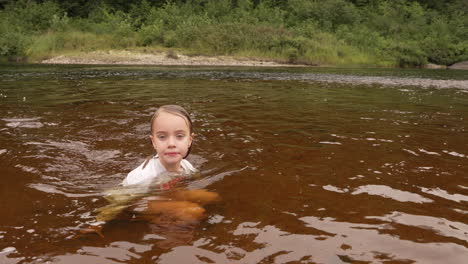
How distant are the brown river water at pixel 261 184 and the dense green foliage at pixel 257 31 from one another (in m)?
25.5

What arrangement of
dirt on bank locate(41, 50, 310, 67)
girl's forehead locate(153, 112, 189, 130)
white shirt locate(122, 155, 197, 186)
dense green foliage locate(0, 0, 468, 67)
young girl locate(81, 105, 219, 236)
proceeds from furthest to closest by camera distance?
dense green foliage locate(0, 0, 468, 67)
dirt on bank locate(41, 50, 310, 67)
white shirt locate(122, 155, 197, 186)
girl's forehead locate(153, 112, 189, 130)
young girl locate(81, 105, 219, 236)

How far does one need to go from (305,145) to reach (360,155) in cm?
82

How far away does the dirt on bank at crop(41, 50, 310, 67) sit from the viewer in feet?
96.4

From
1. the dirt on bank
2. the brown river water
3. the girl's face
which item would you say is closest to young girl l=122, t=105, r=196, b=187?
the girl's face

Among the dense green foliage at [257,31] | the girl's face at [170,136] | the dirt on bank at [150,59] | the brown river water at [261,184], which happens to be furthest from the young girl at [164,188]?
the dense green foliage at [257,31]

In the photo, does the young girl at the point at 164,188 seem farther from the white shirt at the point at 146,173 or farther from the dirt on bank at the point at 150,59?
the dirt on bank at the point at 150,59

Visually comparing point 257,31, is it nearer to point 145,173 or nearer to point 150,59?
point 150,59

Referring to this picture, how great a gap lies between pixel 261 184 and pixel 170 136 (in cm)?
100

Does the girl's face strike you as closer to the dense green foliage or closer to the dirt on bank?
the dirt on bank

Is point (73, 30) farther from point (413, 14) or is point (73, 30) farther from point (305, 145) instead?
point (413, 14)

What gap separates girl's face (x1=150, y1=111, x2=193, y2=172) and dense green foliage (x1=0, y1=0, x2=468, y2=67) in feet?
96.4

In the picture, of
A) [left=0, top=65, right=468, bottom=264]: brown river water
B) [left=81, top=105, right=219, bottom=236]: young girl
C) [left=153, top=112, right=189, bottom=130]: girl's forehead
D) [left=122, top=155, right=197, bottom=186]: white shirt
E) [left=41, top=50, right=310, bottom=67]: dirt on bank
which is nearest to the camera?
[left=0, top=65, right=468, bottom=264]: brown river water

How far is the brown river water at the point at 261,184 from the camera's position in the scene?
2.41 meters

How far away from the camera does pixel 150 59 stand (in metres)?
29.9
